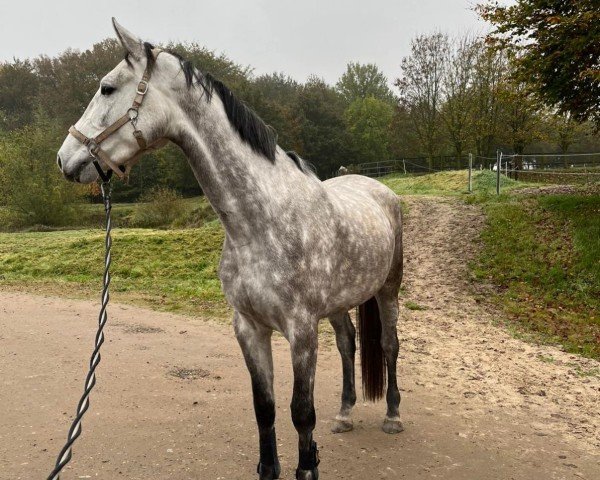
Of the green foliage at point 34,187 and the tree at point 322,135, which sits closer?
the green foliage at point 34,187

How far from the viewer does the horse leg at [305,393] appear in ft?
9.54

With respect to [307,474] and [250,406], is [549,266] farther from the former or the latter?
[307,474]

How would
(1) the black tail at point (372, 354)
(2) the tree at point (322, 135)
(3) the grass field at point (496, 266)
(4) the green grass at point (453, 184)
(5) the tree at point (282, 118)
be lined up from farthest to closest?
(2) the tree at point (322, 135) → (5) the tree at point (282, 118) → (4) the green grass at point (453, 184) → (3) the grass field at point (496, 266) → (1) the black tail at point (372, 354)

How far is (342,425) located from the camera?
4.25 metres

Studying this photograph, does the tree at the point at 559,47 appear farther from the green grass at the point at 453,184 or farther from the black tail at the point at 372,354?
the black tail at the point at 372,354

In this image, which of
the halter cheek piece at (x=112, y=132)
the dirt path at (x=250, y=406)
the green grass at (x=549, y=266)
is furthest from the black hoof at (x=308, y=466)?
the green grass at (x=549, y=266)

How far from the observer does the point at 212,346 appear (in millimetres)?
6754

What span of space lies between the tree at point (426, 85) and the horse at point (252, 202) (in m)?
26.8

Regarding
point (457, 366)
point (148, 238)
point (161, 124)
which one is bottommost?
point (457, 366)

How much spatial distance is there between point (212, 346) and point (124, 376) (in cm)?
146

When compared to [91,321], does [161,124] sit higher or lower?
higher

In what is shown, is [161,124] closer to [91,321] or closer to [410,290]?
[91,321]

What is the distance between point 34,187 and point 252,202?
2237 centimetres

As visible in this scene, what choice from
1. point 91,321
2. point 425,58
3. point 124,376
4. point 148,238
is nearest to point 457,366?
point 124,376
